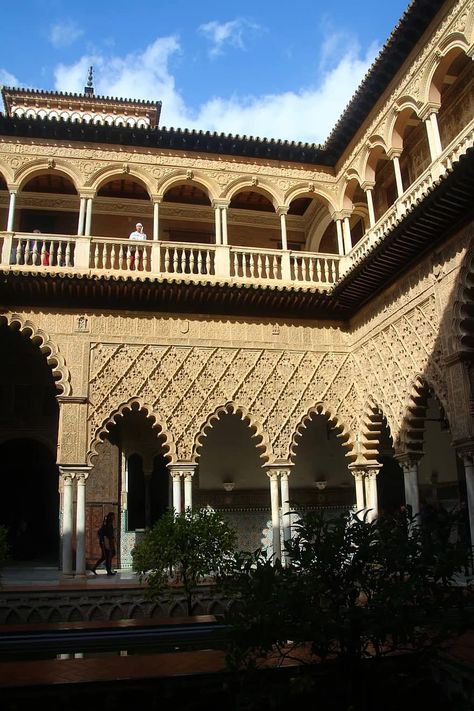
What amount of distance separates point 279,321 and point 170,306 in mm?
1909

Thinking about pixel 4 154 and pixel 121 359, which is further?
pixel 4 154

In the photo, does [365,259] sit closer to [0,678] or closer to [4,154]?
[4,154]

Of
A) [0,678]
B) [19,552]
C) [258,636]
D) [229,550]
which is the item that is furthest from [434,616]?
[19,552]

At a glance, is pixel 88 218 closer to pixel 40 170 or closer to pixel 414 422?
pixel 40 170

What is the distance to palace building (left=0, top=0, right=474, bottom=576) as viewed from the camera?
353 inches

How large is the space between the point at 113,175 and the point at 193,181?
142cm

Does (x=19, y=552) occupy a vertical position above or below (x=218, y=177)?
below

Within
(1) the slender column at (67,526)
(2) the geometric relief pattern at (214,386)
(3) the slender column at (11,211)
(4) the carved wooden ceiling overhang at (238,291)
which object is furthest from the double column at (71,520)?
(3) the slender column at (11,211)

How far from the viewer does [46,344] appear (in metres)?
10.2

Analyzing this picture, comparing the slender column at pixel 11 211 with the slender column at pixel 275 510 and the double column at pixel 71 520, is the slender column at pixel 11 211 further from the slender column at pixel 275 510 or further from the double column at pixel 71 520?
the slender column at pixel 275 510

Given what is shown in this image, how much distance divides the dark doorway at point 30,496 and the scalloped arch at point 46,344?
3.33 meters

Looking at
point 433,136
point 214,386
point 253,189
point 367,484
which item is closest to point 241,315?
point 214,386

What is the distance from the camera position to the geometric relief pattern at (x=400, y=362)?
8477 mm

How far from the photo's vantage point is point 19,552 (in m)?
12.8
